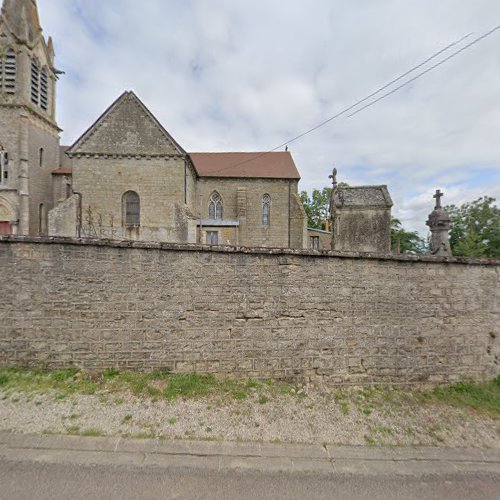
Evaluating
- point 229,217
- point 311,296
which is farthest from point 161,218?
point 311,296

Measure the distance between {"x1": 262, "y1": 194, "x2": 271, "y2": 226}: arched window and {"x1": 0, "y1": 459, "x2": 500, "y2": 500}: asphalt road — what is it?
19414mm

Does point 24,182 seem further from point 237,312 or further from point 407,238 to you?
point 407,238

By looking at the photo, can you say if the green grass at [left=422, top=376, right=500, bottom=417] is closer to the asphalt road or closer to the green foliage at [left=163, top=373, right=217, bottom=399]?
the asphalt road

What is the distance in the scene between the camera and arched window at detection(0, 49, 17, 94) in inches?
705

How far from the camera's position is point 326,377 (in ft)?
14.2

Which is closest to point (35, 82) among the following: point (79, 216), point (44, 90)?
point (44, 90)

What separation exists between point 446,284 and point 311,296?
Answer: 255 centimetres

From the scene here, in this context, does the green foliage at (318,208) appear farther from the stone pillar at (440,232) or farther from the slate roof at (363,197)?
the stone pillar at (440,232)

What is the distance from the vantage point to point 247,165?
74.3ft

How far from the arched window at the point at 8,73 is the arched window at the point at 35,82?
3.80 ft

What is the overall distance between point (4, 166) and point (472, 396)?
26481 millimetres

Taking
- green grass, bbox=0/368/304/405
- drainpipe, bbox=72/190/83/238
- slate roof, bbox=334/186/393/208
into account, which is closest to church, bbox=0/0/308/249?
drainpipe, bbox=72/190/83/238

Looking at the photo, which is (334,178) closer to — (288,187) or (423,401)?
(288,187)

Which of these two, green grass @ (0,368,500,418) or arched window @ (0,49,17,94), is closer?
green grass @ (0,368,500,418)
